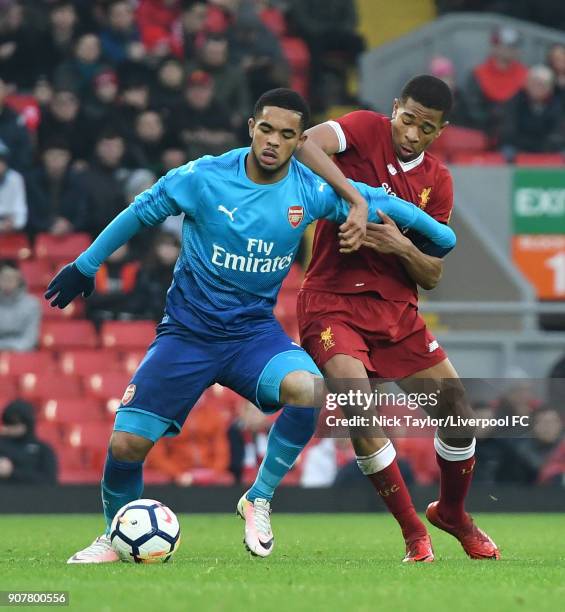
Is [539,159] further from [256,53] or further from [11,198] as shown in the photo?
[11,198]

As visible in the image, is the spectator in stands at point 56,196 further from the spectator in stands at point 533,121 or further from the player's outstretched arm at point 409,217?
the player's outstretched arm at point 409,217

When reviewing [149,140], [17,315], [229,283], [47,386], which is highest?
[229,283]

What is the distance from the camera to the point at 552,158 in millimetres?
16750

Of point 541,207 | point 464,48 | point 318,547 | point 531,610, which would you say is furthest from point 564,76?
point 531,610

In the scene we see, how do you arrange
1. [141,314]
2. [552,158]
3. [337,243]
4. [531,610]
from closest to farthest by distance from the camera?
[531,610]
[337,243]
[141,314]
[552,158]

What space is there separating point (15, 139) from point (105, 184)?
95 centimetres

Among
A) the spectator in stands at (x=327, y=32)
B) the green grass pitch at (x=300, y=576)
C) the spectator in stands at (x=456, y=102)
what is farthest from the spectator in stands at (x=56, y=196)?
the green grass pitch at (x=300, y=576)

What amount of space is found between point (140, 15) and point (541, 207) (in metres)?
5.01

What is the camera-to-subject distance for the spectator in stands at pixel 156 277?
46.9 feet

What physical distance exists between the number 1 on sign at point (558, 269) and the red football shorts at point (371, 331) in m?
8.21

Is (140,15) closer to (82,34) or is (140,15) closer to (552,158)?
(82,34)

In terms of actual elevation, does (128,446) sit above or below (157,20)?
below

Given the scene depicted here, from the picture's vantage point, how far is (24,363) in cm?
1431

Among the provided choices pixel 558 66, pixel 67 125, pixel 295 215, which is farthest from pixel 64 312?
pixel 295 215
